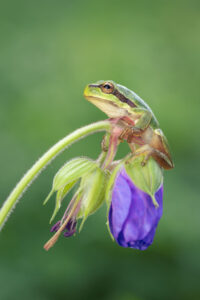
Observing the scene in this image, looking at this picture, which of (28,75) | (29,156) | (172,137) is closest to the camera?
(29,156)

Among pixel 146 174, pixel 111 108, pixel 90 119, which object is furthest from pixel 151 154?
pixel 90 119

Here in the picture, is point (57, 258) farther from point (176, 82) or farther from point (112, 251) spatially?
point (176, 82)

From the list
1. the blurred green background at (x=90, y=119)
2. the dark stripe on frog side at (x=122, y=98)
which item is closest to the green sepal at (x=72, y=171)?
the dark stripe on frog side at (x=122, y=98)

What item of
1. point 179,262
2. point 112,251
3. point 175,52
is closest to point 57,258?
point 112,251

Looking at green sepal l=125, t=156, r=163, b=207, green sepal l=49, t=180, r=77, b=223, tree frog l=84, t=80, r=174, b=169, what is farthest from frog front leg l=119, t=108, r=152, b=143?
green sepal l=49, t=180, r=77, b=223

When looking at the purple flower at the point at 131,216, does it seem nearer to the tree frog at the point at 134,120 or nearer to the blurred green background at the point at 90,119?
the tree frog at the point at 134,120

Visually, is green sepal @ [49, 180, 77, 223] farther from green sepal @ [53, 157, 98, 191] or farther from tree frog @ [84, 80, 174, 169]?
tree frog @ [84, 80, 174, 169]

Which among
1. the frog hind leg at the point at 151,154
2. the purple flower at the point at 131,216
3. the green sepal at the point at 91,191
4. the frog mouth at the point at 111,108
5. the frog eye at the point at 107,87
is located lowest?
the purple flower at the point at 131,216

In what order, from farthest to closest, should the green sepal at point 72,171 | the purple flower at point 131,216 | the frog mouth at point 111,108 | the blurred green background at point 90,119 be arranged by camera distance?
the blurred green background at point 90,119, the frog mouth at point 111,108, the green sepal at point 72,171, the purple flower at point 131,216
